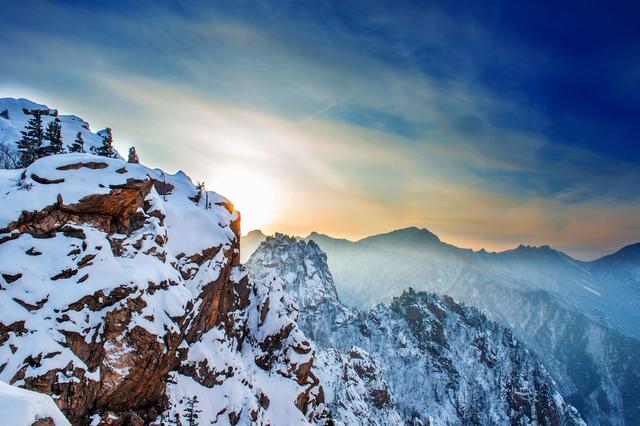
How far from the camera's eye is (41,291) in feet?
90.7

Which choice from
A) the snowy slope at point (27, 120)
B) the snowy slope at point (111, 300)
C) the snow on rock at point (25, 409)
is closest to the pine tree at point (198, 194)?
the snowy slope at point (111, 300)

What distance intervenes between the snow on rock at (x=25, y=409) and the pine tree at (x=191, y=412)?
32282 millimetres

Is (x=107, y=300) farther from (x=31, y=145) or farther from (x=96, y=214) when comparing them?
(x=31, y=145)

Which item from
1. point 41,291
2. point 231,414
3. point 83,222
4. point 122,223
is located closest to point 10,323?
point 41,291

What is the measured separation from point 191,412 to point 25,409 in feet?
113

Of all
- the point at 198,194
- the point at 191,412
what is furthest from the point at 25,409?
the point at 198,194

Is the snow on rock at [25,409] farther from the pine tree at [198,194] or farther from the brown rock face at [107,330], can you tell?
the pine tree at [198,194]

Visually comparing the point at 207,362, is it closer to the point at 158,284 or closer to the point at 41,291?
the point at 158,284

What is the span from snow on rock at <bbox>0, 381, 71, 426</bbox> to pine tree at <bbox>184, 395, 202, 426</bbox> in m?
32.3

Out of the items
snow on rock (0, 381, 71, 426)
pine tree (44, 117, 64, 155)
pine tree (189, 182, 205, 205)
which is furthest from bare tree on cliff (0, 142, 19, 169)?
snow on rock (0, 381, 71, 426)

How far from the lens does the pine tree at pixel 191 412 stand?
39.0m

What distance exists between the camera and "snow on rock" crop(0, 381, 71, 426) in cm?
930

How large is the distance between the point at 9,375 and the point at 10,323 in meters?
3.66

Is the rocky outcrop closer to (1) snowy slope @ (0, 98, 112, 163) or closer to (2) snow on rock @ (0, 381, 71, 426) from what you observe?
(2) snow on rock @ (0, 381, 71, 426)
